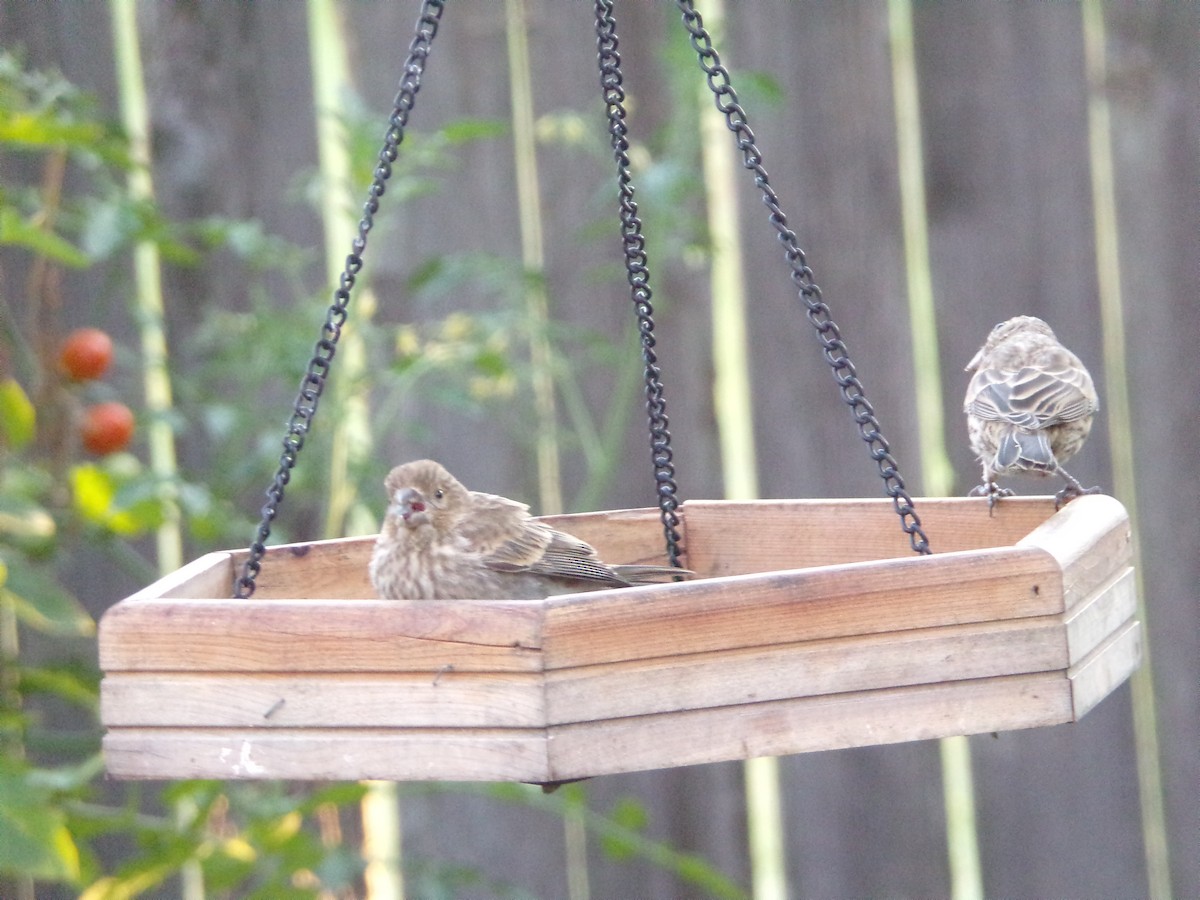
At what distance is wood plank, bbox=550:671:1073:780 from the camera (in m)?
2.09

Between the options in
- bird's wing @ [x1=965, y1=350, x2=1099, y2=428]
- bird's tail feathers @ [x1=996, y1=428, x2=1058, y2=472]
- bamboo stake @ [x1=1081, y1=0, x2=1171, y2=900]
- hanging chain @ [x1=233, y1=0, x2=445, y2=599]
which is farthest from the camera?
bamboo stake @ [x1=1081, y1=0, x2=1171, y2=900]

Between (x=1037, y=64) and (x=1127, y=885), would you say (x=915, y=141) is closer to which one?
(x=1037, y=64)

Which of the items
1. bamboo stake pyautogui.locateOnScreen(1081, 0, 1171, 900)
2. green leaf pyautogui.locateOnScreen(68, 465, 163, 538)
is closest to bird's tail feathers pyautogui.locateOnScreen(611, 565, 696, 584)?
green leaf pyautogui.locateOnScreen(68, 465, 163, 538)

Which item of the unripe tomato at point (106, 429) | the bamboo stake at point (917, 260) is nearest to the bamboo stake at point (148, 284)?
the unripe tomato at point (106, 429)

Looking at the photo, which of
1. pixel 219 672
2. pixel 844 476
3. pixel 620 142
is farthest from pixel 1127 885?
pixel 219 672

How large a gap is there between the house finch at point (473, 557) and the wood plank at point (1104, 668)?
28.7 inches

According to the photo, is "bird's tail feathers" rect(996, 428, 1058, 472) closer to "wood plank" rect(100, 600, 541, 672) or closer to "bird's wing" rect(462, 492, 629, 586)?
"bird's wing" rect(462, 492, 629, 586)

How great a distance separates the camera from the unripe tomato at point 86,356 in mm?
3453

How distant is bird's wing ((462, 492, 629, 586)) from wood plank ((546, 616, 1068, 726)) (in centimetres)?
64

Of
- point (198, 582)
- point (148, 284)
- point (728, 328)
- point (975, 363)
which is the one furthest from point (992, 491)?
point (148, 284)

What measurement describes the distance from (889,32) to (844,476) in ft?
4.04

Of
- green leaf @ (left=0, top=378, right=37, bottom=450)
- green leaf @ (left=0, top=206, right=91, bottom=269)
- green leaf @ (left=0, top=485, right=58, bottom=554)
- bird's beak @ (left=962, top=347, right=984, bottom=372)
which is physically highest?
green leaf @ (left=0, top=206, right=91, bottom=269)

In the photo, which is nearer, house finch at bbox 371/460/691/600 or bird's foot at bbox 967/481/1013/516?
house finch at bbox 371/460/691/600

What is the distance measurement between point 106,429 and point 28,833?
1229mm
